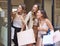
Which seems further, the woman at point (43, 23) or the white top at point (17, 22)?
the white top at point (17, 22)

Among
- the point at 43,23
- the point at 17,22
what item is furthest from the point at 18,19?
the point at 43,23

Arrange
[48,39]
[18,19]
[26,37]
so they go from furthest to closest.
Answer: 1. [18,19]
2. [26,37]
3. [48,39]

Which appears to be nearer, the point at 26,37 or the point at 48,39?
the point at 48,39

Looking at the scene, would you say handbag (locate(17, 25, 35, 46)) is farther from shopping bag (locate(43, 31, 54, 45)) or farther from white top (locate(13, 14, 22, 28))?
shopping bag (locate(43, 31, 54, 45))

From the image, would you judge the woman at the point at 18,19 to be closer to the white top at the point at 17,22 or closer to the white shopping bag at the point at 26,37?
the white top at the point at 17,22

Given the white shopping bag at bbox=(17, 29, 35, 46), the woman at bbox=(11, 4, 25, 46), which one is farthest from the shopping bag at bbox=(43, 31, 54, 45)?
the woman at bbox=(11, 4, 25, 46)

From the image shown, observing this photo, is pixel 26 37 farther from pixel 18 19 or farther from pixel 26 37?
pixel 18 19

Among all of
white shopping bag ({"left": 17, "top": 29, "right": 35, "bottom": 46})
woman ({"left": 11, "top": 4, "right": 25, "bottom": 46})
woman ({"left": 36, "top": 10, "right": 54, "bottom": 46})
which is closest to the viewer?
woman ({"left": 36, "top": 10, "right": 54, "bottom": 46})

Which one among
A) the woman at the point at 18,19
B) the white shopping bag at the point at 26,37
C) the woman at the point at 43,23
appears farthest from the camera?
the woman at the point at 18,19

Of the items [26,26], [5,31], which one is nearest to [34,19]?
[26,26]

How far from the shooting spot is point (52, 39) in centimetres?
582

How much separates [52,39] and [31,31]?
0.68 meters

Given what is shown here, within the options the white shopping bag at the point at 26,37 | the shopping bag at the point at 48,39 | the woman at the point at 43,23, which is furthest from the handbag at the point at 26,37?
the shopping bag at the point at 48,39

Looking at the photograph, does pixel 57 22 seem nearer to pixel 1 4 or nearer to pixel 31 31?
pixel 31 31
